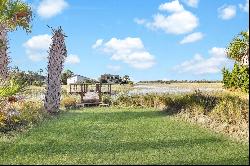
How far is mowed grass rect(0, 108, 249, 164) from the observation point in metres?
11.7

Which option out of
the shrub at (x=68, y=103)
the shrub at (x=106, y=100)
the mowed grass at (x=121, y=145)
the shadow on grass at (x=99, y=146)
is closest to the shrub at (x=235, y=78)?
the shrub at (x=106, y=100)

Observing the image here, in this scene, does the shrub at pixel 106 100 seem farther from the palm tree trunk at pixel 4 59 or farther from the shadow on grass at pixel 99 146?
the shadow on grass at pixel 99 146

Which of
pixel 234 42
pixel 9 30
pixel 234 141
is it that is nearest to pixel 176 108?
pixel 234 42

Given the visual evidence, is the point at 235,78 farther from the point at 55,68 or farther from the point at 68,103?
the point at 55,68

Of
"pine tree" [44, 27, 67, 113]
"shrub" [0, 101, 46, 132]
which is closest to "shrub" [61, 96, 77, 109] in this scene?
"pine tree" [44, 27, 67, 113]

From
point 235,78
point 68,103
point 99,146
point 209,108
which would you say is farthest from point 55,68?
point 99,146

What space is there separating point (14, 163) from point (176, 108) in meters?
14.6

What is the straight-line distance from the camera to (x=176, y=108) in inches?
991

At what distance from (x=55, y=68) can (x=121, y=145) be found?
1358 centimetres

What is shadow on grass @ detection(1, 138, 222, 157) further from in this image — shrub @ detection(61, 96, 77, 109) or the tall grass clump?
shrub @ detection(61, 96, 77, 109)

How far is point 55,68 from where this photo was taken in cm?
2664

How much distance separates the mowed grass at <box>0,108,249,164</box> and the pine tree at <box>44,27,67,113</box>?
21.9 feet

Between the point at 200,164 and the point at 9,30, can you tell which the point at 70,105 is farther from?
the point at 200,164

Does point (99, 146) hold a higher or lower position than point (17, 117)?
lower
